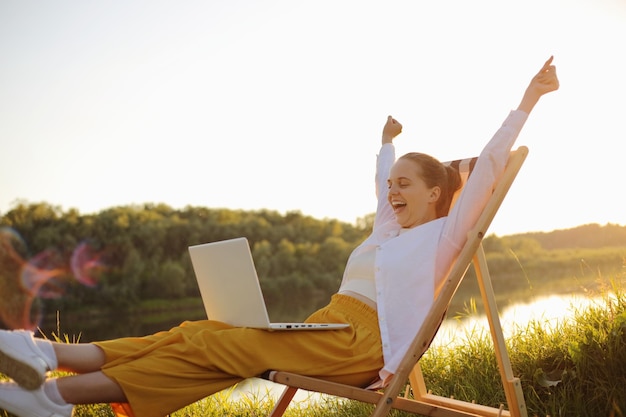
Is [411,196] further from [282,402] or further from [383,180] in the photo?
[282,402]

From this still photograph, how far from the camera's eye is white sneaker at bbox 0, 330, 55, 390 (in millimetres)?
2051

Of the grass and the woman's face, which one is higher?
the woman's face

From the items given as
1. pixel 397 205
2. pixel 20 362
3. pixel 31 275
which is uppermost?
pixel 397 205

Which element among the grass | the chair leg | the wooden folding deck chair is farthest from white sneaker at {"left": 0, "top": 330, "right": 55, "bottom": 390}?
the grass

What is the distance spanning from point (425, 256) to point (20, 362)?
158 centimetres

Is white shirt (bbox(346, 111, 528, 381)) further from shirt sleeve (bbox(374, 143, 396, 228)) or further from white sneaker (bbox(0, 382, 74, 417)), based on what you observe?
white sneaker (bbox(0, 382, 74, 417))

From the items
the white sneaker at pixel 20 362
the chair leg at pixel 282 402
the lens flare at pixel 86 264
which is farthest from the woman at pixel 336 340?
the lens flare at pixel 86 264

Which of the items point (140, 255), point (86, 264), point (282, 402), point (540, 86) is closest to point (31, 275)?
point (86, 264)

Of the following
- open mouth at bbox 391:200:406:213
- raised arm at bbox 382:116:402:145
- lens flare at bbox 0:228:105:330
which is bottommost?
lens flare at bbox 0:228:105:330

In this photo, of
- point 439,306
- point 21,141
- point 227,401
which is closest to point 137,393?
point 439,306

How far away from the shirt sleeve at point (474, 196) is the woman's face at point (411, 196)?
0.81 feet

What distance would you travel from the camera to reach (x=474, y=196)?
270 cm

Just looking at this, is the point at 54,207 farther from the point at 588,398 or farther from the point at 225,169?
the point at 588,398

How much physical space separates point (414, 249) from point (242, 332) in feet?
2.69
